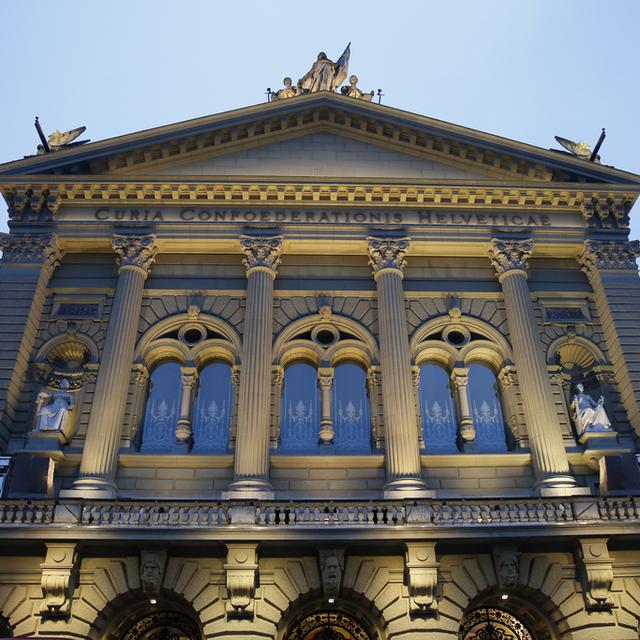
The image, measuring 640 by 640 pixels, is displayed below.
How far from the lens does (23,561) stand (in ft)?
53.4

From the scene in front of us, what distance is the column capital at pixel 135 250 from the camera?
2195 cm

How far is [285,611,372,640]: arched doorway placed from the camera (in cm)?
1677

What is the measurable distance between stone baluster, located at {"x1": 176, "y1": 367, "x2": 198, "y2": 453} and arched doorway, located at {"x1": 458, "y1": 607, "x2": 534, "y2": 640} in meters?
8.80

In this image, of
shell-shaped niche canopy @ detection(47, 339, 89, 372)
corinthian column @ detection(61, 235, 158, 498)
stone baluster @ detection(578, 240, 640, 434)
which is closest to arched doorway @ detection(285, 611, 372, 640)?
corinthian column @ detection(61, 235, 158, 498)

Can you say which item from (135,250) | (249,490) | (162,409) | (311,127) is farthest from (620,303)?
(135,250)

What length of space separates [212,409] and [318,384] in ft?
10.9

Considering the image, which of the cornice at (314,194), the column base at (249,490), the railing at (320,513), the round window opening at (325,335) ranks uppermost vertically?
the cornice at (314,194)

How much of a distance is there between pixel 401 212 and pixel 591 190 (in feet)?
21.3

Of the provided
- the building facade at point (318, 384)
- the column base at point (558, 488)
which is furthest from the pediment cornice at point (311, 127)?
the column base at point (558, 488)

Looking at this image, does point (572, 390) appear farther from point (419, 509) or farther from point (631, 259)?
point (419, 509)

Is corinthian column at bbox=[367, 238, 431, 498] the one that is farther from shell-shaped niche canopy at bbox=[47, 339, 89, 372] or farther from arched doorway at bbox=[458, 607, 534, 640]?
shell-shaped niche canopy at bbox=[47, 339, 89, 372]

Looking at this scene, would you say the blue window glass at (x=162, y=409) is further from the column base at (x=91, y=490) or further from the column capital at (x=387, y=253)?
the column capital at (x=387, y=253)

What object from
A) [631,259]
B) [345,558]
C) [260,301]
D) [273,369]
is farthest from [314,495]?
[631,259]

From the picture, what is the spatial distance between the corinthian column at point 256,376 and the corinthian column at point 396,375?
3294 millimetres
